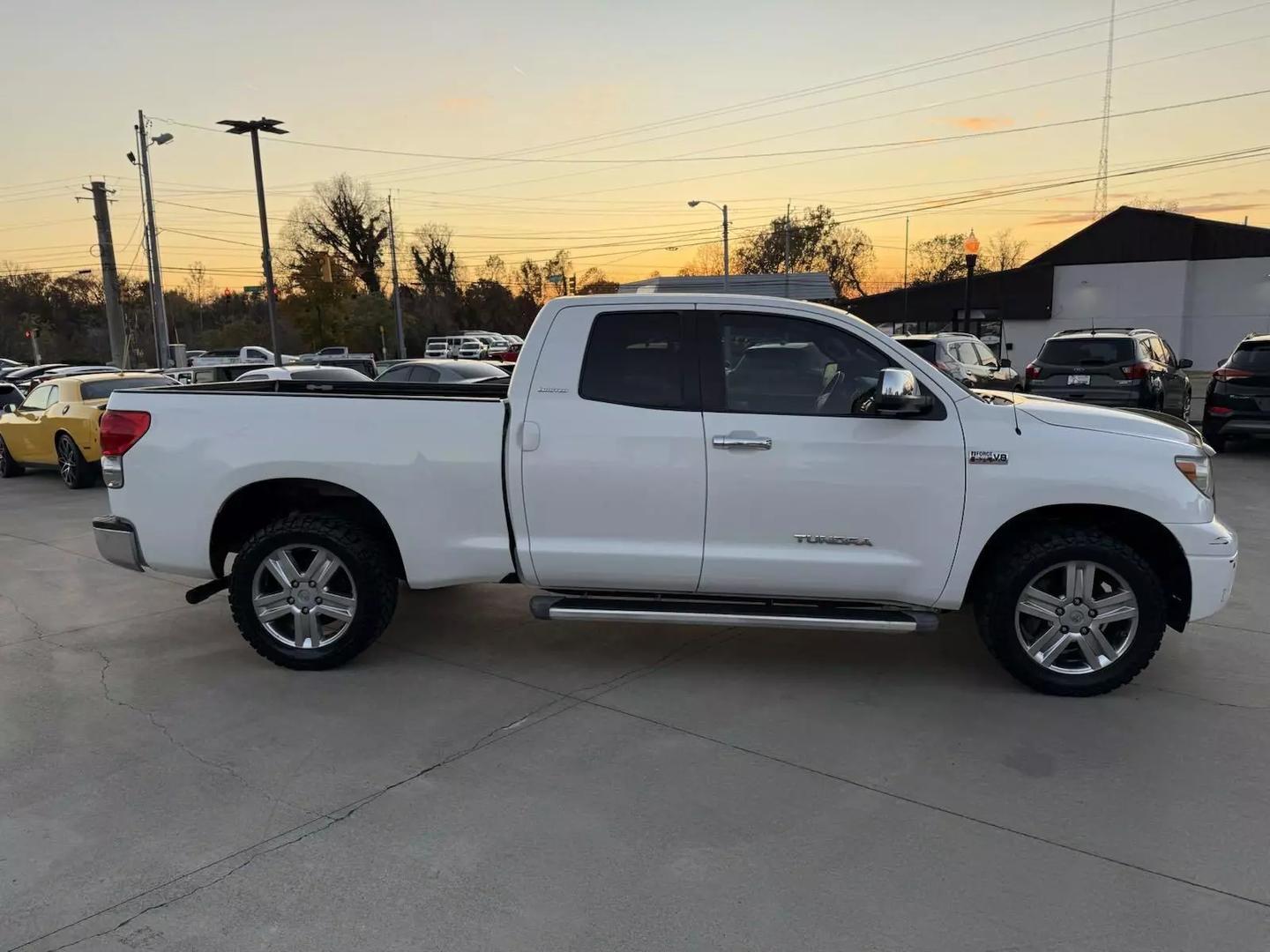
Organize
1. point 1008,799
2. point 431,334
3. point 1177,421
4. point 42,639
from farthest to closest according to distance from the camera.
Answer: point 431,334 < point 42,639 < point 1177,421 < point 1008,799

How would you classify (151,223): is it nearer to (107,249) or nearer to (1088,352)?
(107,249)

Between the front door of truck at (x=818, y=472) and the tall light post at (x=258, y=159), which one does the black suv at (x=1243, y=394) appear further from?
the tall light post at (x=258, y=159)

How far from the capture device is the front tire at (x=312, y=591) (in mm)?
4957

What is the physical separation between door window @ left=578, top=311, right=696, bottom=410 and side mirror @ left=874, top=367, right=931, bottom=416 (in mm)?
947

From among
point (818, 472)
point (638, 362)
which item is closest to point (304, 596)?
point (638, 362)

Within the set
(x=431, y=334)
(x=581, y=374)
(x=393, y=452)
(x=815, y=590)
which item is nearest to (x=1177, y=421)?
(x=815, y=590)

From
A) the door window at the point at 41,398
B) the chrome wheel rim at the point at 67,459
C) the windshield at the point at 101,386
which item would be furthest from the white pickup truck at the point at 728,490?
the door window at the point at 41,398

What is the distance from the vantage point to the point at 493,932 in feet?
9.26

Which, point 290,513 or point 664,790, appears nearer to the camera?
point 664,790

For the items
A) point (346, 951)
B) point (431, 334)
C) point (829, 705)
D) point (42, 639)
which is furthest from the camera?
point (431, 334)

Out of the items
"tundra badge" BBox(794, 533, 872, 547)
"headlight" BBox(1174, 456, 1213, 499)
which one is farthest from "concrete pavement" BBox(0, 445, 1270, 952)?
"headlight" BBox(1174, 456, 1213, 499)

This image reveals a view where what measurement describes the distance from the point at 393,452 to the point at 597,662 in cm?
167

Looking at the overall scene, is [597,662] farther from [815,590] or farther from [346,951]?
[346,951]

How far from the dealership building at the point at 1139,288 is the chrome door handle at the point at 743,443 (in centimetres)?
3553
